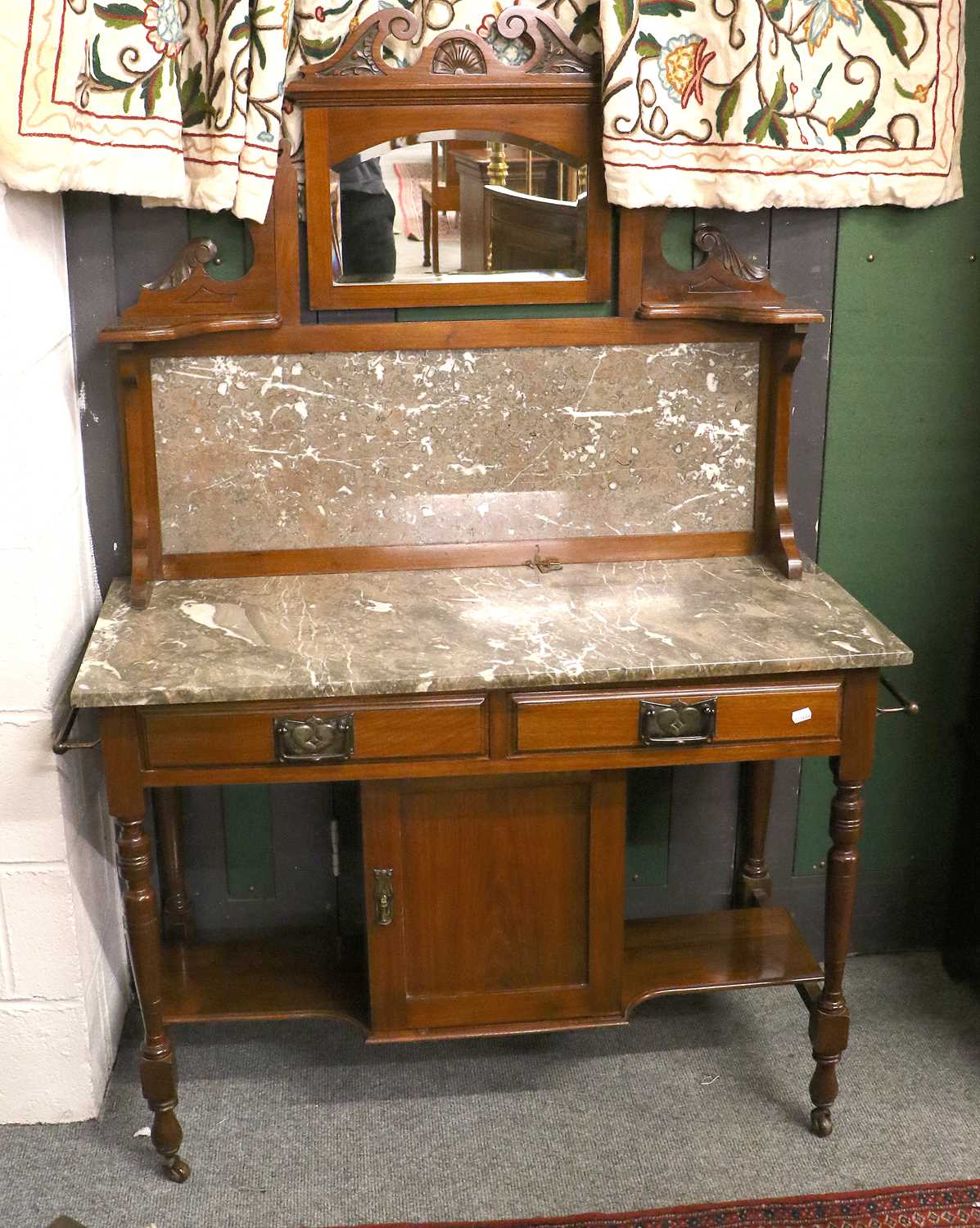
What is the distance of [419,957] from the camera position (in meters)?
2.39

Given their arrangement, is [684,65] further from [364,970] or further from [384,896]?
[364,970]

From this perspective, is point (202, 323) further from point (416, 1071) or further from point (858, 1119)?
point (858, 1119)

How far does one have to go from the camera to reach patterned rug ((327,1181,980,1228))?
2242mm

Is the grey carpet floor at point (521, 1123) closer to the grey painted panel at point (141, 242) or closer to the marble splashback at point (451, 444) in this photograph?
the marble splashback at point (451, 444)

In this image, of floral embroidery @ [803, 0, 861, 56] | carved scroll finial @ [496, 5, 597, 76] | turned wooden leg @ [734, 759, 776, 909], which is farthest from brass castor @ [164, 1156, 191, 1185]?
floral embroidery @ [803, 0, 861, 56]

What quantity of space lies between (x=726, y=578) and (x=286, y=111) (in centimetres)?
113

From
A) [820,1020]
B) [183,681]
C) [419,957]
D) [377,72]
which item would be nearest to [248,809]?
[419,957]

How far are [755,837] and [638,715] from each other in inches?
30.7

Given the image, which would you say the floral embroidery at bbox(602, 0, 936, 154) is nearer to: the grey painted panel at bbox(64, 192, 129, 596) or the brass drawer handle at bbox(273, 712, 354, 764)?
the grey painted panel at bbox(64, 192, 129, 596)

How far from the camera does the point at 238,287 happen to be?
2.39 metres

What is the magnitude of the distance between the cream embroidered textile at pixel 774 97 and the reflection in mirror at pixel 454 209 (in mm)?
124

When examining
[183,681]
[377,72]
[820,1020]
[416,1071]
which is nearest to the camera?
[183,681]

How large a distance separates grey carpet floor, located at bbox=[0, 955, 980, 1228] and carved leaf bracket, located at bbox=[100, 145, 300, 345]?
1.40 m

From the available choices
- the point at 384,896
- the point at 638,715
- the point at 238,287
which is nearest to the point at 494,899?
the point at 384,896
